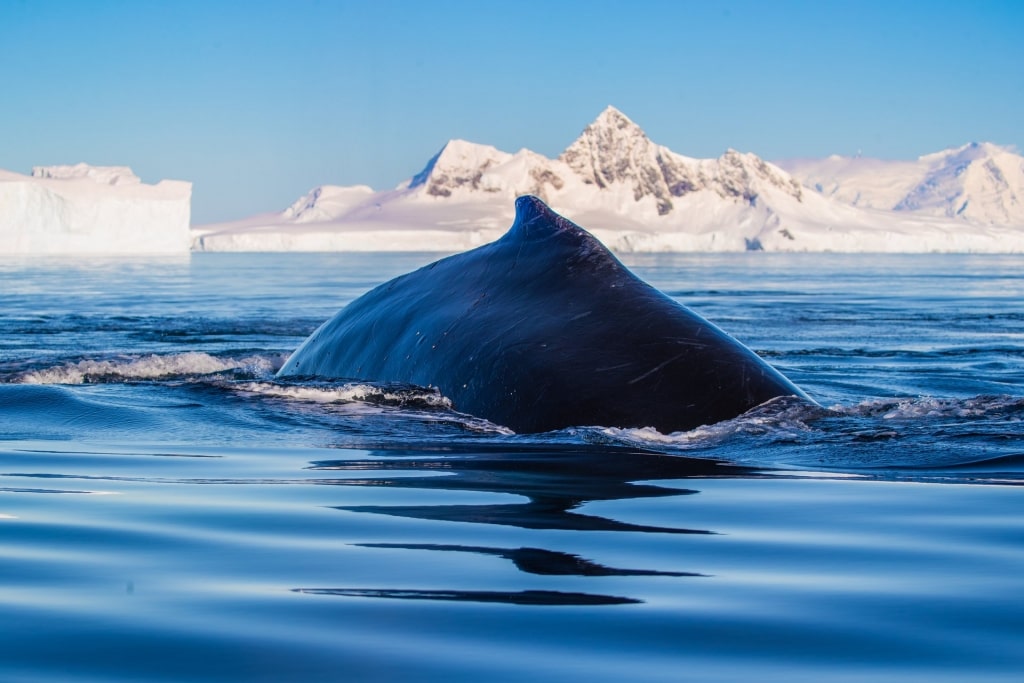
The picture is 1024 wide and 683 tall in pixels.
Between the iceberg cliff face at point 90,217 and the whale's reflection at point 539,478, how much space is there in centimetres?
8817

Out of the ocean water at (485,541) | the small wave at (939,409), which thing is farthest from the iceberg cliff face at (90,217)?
the small wave at (939,409)

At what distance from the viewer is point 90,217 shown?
9275cm

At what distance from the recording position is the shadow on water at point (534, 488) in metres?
2.63

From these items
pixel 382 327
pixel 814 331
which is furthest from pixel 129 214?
pixel 382 327

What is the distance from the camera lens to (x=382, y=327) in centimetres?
671

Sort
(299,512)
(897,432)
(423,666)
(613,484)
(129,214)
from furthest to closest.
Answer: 1. (129,214)
2. (897,432)
3. (613,484)
4. (299,512)
5. (423,666)

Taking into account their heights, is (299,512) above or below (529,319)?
below

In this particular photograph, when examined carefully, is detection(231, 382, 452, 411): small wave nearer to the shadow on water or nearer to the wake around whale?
the wake around whale

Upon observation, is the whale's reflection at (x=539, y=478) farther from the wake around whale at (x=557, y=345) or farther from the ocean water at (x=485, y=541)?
the wake around whale at (x=557, y=345)

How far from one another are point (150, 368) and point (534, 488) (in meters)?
5.67

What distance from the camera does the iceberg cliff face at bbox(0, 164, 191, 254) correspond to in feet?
286

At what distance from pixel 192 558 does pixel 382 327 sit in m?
3.70

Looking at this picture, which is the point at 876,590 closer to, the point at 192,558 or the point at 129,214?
the point at 192,558

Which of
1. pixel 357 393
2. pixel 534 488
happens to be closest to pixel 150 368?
pixel 357 393
